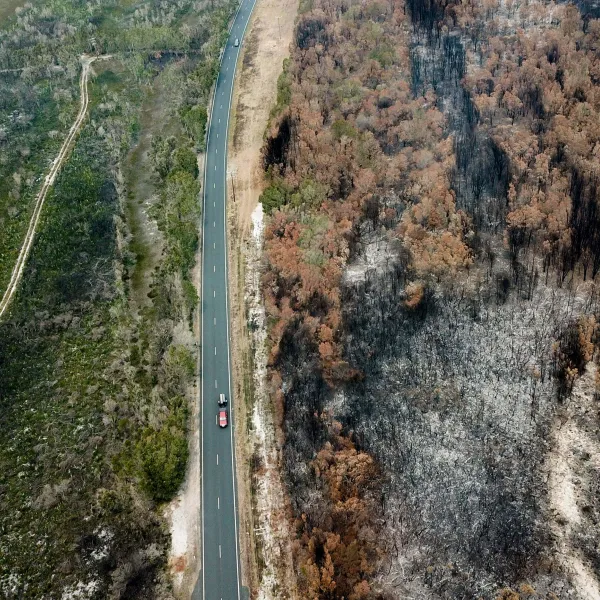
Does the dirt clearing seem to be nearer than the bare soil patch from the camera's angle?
Yes

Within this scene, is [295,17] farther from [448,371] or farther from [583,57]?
[448,371]

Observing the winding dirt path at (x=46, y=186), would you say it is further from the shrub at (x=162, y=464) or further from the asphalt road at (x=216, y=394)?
the shrub at (x=162, y=464)

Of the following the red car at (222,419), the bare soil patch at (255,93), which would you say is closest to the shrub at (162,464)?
the red car at (222,419)

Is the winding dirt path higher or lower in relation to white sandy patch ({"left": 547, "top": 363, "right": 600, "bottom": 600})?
higher

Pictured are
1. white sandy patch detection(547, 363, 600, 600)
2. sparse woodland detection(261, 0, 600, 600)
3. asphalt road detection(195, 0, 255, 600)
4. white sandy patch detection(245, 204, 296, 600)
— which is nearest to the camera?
white sandy patch detection(547, 363, 600, 600)

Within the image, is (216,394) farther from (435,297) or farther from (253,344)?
(435,297)

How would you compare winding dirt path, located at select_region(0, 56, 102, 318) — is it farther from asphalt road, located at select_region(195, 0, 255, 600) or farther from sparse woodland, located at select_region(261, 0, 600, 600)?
sparse woodland, located at select_region(261, 0, 600, 600)

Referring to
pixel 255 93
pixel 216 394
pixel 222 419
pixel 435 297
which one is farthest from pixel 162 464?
pixel 255 93

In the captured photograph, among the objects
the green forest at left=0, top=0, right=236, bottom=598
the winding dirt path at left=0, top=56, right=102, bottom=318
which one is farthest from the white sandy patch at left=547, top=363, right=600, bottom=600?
the winding dirt path at left=0, top=56, right=102, bottom=318
